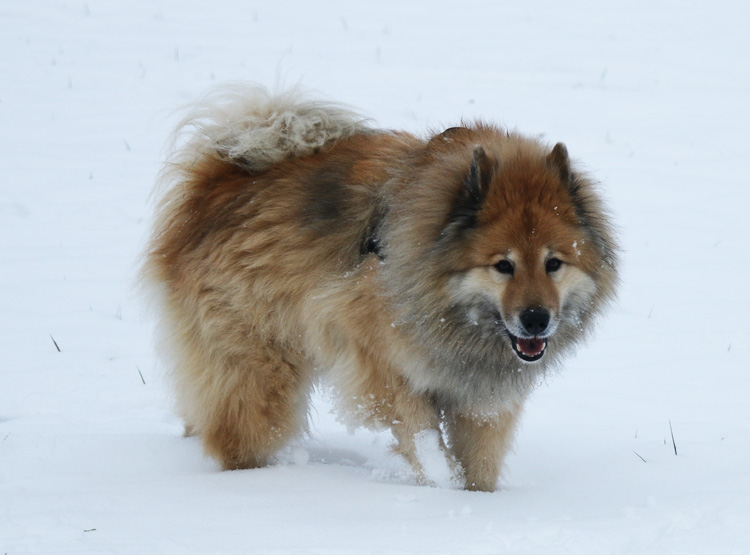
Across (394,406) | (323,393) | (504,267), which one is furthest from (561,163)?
(323,393)

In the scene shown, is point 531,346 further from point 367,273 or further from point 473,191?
point 367,273

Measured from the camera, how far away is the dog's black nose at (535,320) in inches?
118

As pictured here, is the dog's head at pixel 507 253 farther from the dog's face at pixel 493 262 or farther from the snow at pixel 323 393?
the snow at pixel 323 393

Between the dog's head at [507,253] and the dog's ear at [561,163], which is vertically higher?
the dog's ear at [561,163]

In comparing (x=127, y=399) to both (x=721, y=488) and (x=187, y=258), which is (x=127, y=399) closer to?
(x=187, y=258)

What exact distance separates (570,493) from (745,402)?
1.81 meters

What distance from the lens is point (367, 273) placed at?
3516 mm

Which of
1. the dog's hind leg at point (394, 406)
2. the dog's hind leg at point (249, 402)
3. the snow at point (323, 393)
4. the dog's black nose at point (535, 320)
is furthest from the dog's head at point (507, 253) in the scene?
the dog's hind leg at point (249, 402)

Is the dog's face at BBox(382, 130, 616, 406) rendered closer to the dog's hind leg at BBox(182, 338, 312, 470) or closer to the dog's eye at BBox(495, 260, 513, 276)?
the dog's eye at BBox(495, 260, 513, 276)

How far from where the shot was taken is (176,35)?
1032 centimetres

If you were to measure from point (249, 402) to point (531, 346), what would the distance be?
1333 mm

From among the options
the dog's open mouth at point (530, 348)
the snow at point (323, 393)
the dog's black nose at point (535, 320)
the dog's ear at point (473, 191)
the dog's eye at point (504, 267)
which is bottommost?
the snow at point (323, 393)

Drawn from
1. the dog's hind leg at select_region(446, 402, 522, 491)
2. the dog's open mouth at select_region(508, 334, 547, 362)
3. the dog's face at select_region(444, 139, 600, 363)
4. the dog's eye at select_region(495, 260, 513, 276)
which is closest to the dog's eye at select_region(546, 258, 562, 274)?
the dog's face at select_region(444, 139, 600, 363)

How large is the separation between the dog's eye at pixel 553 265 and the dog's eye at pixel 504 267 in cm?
15
